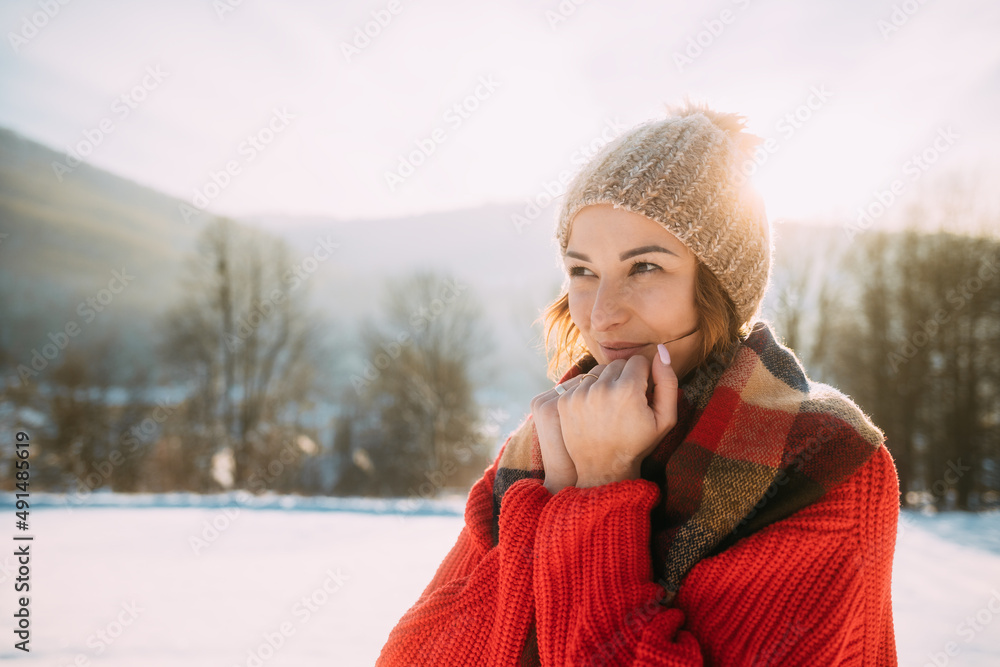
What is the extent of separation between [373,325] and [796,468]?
22.4 metres

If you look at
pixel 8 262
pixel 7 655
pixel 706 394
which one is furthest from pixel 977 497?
pixel 8 262

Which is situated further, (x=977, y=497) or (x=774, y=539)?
(x=977, y=497)

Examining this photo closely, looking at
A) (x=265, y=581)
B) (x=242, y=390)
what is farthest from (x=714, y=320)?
(x=242, y=390)

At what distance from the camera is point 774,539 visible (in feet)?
Result: 3.18

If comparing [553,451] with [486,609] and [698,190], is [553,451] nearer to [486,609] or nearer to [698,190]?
[486,609]

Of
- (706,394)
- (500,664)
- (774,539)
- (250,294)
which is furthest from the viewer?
(250,294)

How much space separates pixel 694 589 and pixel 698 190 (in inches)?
34.9

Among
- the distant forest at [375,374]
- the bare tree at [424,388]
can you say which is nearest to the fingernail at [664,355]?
the distant forest at [375,374]

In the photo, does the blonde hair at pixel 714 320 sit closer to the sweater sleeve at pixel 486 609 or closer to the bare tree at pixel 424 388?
the sweater sleeve at pixel 486 609

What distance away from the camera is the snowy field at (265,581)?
4012 millimetres

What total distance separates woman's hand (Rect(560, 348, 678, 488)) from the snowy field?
3.61m

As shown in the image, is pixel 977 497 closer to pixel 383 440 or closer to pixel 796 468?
pixel 796 468

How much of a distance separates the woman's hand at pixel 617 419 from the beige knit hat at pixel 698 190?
A: 0.33m

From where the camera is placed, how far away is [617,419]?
1.09m
